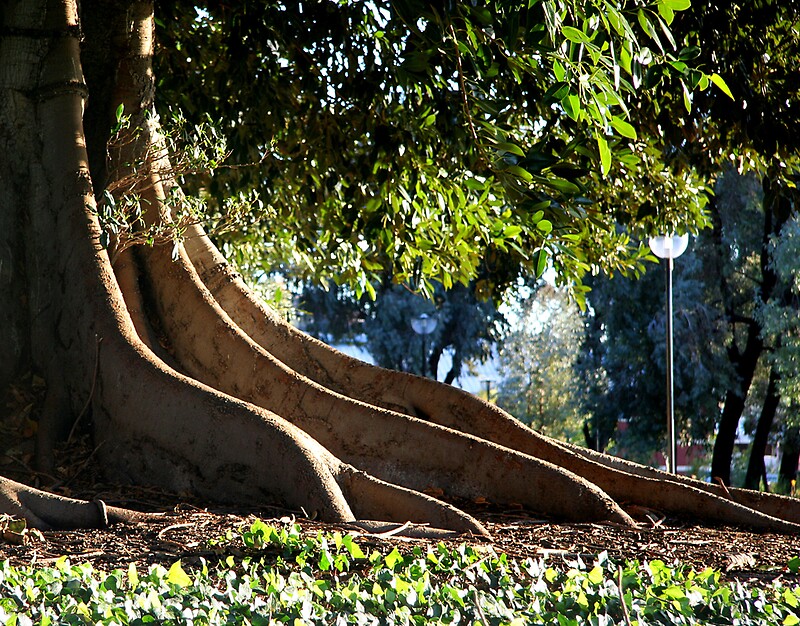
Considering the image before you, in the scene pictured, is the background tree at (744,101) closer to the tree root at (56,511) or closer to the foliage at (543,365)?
the tree root at (56,511)

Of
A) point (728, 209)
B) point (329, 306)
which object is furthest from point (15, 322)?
point (329, 306)

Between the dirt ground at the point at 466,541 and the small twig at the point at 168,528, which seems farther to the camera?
the small twig at the point at 168,528

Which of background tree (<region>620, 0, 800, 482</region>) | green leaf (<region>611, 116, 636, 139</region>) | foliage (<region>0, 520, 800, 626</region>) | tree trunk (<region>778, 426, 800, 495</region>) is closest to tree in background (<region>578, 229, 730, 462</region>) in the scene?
tree trunk (<region>778, 426, 800, 495</region>)

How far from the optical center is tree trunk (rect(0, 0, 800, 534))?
14.4ft

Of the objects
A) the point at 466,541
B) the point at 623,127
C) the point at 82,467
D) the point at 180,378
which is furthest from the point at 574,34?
the point at 82,467

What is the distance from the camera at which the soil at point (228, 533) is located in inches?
133

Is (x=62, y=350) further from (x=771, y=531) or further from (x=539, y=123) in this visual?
(x=539, y=123)

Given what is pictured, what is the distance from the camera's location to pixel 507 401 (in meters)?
35.2

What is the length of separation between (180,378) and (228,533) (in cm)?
149

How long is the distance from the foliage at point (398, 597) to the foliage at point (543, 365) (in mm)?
28819

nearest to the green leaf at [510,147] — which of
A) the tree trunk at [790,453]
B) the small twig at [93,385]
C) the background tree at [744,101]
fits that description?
the background tree at [744,101]

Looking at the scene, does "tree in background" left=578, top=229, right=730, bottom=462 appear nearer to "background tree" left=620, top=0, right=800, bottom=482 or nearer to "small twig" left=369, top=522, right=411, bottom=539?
"background tree" left=620, top=0, right=800, bottom=482

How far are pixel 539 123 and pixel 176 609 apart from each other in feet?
21.8

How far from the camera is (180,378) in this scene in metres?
4.73
